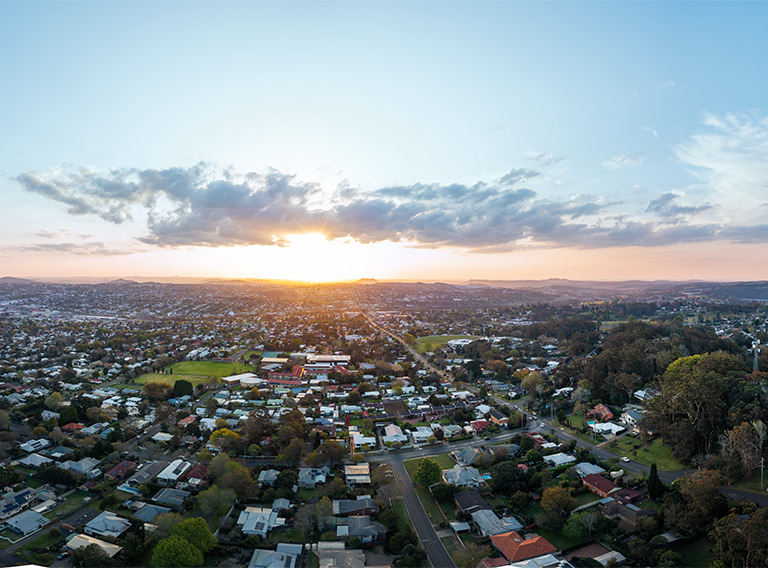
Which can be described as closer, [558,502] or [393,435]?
[558,502]

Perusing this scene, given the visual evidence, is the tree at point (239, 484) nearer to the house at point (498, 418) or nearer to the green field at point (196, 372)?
the house at point (498, 418)

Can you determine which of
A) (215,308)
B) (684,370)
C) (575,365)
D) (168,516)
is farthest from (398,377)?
(215,308)

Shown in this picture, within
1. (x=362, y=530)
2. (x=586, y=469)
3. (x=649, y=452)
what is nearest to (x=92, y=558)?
(x=362, y=530)

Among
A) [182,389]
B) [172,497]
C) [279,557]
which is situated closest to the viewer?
[279,557]

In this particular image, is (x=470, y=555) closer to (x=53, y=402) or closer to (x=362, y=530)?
(x=362, y=530)

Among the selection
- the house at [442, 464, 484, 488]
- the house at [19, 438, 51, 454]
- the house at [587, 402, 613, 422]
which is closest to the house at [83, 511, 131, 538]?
the house at [19, 438, 51, 454]

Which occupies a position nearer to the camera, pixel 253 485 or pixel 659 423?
pixel 253 485

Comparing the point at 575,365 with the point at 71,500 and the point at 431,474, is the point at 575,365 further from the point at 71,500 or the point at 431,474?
the point at 71,500

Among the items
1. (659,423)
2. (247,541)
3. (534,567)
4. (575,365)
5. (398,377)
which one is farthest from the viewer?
(398,377)

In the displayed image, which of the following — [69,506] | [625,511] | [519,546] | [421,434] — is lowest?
[69,506]
